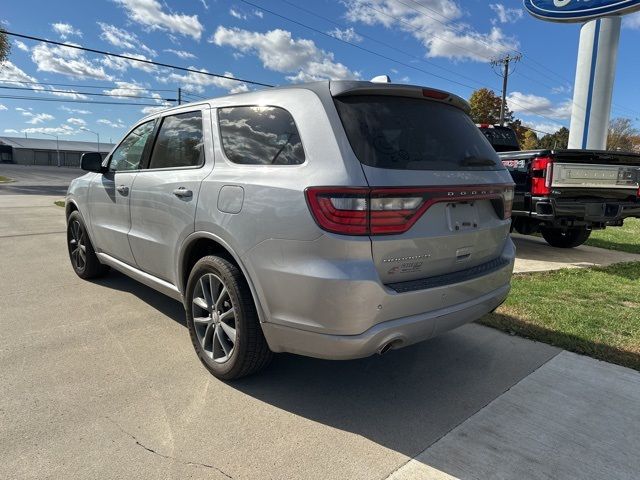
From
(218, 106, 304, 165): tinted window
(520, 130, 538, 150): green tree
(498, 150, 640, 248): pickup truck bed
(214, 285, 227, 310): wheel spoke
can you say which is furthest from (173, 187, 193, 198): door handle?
(520, 130, 538, 150): green tree

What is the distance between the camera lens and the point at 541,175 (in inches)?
247

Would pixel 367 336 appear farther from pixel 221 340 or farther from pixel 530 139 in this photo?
pixel 530 139

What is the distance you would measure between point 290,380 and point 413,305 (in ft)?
3.64

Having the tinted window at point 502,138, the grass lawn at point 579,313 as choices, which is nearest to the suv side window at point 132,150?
the grass lawn at point 579,313

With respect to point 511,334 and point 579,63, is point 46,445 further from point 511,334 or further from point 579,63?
point 579,63

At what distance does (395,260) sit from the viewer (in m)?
2.42

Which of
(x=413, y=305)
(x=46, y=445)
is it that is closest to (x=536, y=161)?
(x=413, y=305)

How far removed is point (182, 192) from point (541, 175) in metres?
5.02

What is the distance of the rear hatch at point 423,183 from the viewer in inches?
94.3

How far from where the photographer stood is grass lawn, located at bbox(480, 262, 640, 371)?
3751 mm

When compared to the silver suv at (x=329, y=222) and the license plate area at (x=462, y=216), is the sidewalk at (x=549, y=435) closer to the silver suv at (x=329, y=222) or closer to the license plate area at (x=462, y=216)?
the silver suv at (x=329, y=222)

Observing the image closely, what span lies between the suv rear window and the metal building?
301ft

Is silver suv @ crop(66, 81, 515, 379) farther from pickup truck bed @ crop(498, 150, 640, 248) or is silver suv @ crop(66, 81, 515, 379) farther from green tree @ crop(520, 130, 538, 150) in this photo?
green tree @ crop(520, 130, 538, 150)

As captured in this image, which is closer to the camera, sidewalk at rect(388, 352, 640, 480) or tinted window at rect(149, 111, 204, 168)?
sidewalk at rect(388, 352, 640, 480)
